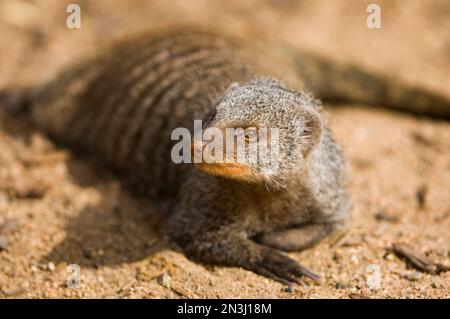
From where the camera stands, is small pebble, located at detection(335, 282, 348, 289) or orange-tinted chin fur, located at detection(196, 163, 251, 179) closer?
orange-tinted chin fur, located at detection(196, 163, 251, 179)

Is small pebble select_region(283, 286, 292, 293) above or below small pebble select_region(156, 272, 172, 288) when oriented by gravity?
below

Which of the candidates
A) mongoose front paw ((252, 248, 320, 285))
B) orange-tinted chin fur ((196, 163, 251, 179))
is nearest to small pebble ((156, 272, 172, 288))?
mongoose front paw ((252, 248, 320, 285))

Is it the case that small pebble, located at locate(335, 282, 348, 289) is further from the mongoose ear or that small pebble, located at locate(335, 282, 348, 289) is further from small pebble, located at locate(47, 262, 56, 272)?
small pebble, located at locate(47, 262, 56, 272)

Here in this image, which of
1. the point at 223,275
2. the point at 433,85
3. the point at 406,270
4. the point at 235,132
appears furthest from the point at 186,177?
the point at 433,85

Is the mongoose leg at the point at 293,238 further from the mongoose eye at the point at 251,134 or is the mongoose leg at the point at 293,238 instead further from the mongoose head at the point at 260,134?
the mongoose eye at the point at 251,134

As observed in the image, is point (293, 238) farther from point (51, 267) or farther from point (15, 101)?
point (15, 101)

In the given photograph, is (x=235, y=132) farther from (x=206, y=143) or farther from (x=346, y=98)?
(x=346, y=98)

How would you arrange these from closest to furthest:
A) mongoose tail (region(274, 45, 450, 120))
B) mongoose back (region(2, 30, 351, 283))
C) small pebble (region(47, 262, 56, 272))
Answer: mongoose back (region(2, 30, 351, 283)) → small pebble (region(47, 262, 56, 272)) → mongoose tail (region(274, 45, 450, 120))

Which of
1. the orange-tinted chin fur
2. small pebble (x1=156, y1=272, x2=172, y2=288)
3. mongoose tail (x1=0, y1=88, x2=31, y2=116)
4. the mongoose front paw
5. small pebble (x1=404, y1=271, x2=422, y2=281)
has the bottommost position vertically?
small pebble (x1=404, y1=271, x2=422, y2=281)

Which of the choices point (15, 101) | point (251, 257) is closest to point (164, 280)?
point (251, 257)

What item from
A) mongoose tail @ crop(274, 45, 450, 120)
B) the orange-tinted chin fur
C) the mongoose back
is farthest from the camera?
mongoose tail @ crop(274, 45, 450, 120)
